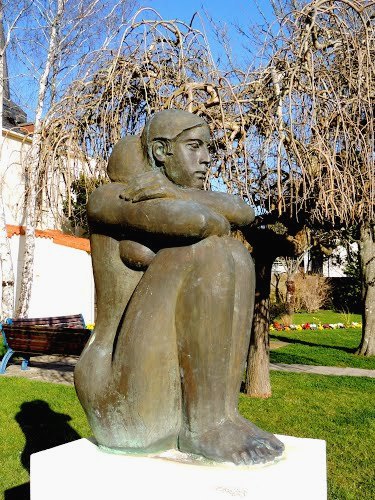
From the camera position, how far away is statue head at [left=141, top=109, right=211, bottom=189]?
2873 mm

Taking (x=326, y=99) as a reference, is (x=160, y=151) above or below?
below

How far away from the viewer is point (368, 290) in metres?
11.8

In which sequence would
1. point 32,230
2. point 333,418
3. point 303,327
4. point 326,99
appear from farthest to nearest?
point 303,327, point 32,230, point 333,418, point 326,99

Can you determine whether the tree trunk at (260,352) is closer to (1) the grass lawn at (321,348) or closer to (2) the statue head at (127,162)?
(1) the grass lawn at (321,348)

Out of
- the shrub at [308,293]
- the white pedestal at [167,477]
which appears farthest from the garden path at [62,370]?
the shrub at [308,293]

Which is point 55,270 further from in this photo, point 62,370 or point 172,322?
point 172,322

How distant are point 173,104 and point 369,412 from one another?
427cm

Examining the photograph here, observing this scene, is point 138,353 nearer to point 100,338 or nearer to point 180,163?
point 100,338

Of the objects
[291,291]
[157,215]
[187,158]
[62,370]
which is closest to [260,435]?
[157,215]

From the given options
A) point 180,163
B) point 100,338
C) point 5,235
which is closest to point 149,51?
point 180,163

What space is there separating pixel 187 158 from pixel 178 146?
3.0 inches

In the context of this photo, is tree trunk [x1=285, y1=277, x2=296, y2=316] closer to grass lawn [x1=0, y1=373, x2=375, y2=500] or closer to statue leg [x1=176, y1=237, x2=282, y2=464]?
grass lawn [x1=0, y1=373, x2=375, y2=500]

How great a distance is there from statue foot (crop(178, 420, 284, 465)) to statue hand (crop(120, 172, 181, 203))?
3.65ft

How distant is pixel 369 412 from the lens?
6.85 m
